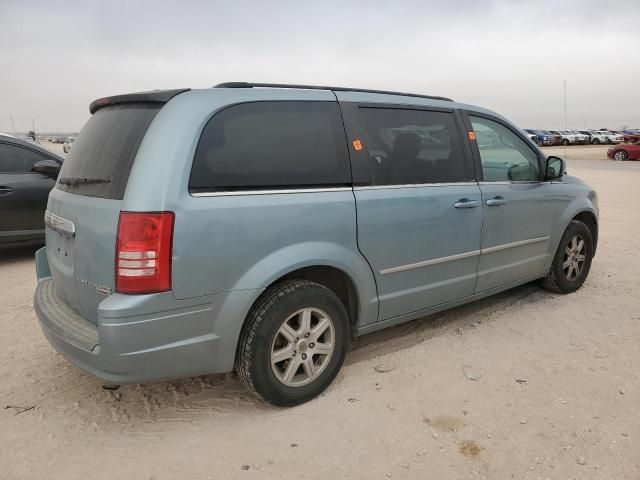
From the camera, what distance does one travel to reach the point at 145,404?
121 inches

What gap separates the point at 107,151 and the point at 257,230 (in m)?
0.94

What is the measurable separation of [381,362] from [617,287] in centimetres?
293

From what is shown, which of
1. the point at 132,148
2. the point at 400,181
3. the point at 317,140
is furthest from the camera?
the point at 400,181

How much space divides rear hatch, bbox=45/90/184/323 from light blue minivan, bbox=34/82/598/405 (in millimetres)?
12

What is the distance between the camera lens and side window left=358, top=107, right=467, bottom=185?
130 inches

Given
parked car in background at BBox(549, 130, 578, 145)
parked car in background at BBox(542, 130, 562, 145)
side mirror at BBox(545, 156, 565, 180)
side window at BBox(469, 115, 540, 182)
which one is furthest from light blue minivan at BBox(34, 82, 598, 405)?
parked car in background at BBox(549, 130, 578, 145)

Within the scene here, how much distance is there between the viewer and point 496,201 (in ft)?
12.9

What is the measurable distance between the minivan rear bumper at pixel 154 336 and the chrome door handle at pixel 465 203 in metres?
1.66

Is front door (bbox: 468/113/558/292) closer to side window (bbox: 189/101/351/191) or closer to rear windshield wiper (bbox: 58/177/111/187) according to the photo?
side window (bbox: 189/101/351/191)

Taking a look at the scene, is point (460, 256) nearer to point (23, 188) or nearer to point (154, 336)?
point (154, 336)

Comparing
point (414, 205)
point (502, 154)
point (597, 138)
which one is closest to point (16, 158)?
point (414, 205)

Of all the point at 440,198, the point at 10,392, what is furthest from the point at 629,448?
the point at 10,392

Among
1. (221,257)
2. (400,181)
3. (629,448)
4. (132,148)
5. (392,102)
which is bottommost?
(629,448)

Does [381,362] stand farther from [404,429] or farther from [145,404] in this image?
[145,404]
